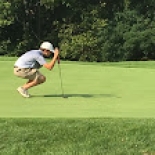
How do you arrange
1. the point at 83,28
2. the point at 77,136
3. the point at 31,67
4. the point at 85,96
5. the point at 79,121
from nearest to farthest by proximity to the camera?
1. the point at 77,136
2. the point at 79,121
3. the point at 85,96
4. the point at 31,67
5. the point at 83,28

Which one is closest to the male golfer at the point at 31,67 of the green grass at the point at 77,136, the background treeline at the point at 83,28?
the green grass at the point at 77,136

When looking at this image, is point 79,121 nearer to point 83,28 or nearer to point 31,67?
point 31,67

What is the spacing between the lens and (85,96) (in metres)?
8.11

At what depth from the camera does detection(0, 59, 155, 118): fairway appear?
6.46 metres

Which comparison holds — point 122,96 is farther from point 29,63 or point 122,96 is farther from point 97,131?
point 97,131

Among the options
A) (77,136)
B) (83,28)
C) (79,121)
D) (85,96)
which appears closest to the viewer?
(77,136)

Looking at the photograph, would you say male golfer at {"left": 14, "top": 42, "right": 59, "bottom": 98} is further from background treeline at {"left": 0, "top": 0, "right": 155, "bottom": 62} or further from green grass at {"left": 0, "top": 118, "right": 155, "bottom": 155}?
background treeline at {"left": 0, "top": 0, "right": 155, "bottom": 62}

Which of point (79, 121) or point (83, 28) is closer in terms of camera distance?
point (79, 121)

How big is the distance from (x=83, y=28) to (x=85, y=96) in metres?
23.0

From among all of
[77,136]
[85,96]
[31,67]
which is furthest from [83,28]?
[77,136]

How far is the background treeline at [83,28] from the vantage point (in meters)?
29.9

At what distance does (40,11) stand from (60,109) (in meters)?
26.6

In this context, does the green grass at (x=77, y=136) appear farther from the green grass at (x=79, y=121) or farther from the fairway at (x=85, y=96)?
the fairway at (x=85, y=96)

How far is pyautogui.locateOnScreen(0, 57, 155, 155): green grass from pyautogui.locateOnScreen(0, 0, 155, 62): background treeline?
20784 millimetres
